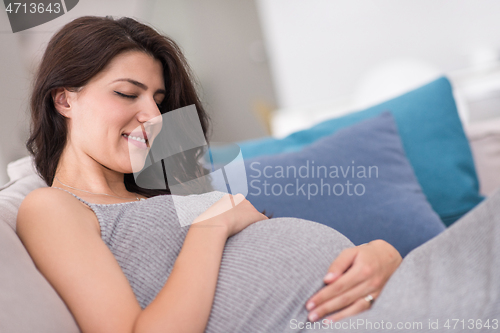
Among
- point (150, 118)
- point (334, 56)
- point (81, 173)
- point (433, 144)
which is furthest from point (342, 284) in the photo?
point (334, 56)

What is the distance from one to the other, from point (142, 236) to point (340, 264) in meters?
0.35

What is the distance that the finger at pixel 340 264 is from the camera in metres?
0.62

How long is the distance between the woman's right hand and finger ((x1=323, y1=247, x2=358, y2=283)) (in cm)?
18

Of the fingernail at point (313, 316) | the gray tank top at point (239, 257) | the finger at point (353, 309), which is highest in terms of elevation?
the gray tank top at point (239, 257)

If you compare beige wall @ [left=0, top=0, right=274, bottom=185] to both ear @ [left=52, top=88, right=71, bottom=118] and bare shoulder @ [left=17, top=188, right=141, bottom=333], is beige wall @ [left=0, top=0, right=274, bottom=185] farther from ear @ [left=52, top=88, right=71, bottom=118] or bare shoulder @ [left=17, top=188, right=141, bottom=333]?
bare shoulder @ [left=17, top=188, right=141, bottom=333]

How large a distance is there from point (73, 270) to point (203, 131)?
40 cm

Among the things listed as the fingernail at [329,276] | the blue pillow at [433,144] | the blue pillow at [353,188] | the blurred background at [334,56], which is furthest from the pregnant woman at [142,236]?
the blurred background at [334,56]

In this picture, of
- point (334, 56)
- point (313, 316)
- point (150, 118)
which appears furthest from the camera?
point (334, 56)

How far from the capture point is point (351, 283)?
627 mm

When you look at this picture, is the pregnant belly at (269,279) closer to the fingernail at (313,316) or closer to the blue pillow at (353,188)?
the fingernail at (313,316)

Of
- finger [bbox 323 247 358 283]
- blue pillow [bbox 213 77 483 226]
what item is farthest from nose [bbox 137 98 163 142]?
blue pillow [bbox 213 77 483 226]

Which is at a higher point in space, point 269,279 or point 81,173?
point 81,173

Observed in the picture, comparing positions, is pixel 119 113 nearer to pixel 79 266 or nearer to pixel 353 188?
pixel 79 266

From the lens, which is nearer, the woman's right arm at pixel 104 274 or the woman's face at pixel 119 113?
the woman's right arm at pixel 104 274
